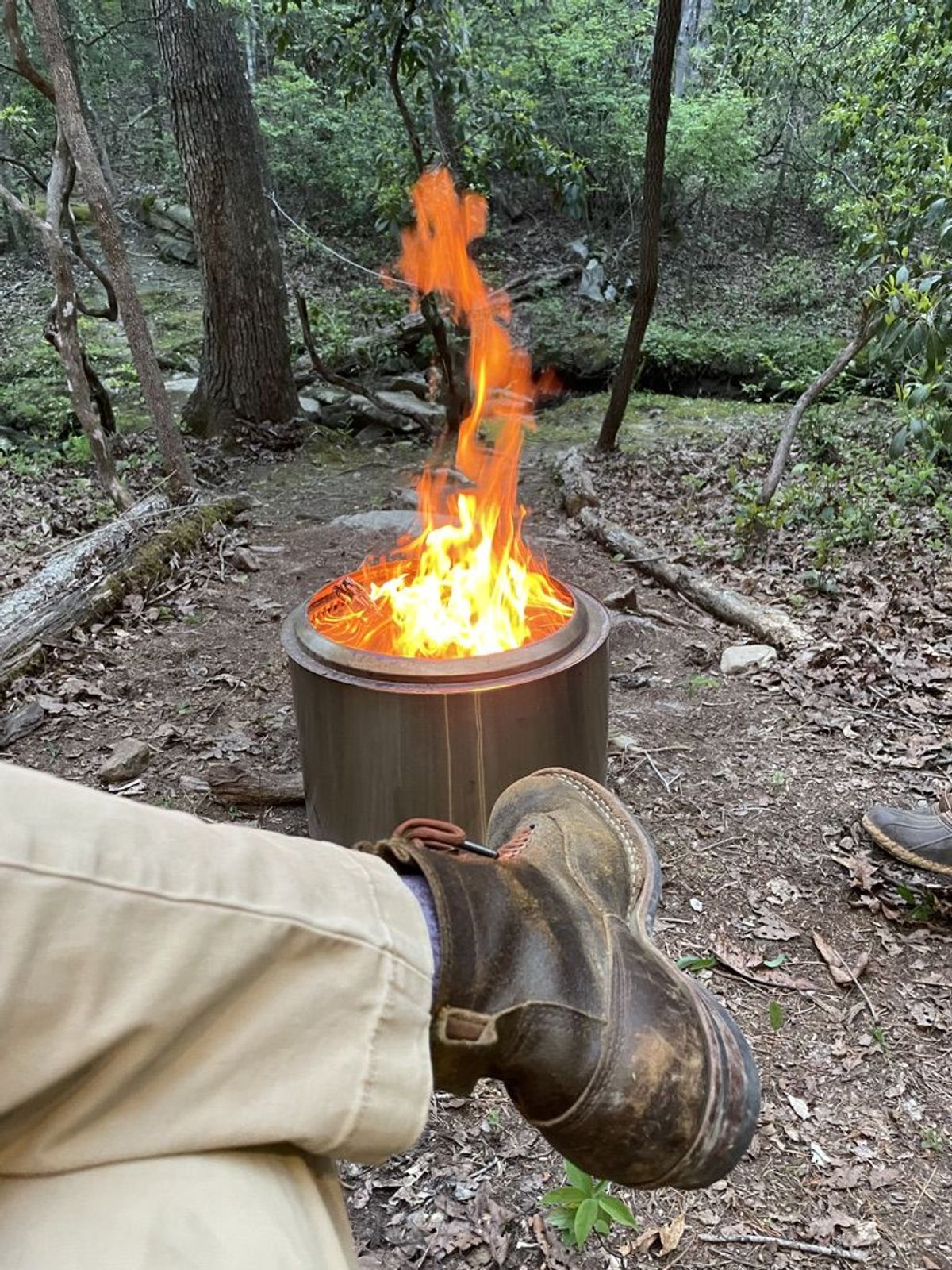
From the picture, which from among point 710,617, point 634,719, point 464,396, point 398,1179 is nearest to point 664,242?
point 464,396

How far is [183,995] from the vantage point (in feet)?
3.31

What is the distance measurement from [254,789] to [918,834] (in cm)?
216

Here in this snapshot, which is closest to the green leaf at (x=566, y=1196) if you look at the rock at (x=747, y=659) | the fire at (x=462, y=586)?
the fire at (x=462, y=586)

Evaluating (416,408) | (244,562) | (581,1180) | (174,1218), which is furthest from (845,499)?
(174,1218)

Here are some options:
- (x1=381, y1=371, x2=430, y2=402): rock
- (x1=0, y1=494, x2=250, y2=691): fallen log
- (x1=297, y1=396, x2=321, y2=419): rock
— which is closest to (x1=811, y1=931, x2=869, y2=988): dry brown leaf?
(x1=0, y1=494, x2=250, y2=691): fallen log

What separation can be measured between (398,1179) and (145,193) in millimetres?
16408

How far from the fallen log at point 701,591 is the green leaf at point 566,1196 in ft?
9.48

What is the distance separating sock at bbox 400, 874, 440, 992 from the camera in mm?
1266

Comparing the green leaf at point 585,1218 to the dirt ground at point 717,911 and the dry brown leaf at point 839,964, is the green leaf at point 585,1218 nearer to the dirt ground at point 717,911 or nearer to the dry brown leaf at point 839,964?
the dirt ground at point 717,911

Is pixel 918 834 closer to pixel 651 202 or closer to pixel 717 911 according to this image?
pixel 717 911

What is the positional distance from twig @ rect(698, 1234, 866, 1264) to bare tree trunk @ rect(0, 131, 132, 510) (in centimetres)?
541

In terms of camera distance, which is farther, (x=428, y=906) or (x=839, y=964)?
(x=839, y=964)

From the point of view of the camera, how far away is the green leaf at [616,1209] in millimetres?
1645

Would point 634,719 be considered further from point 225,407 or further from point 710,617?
point 225,407
